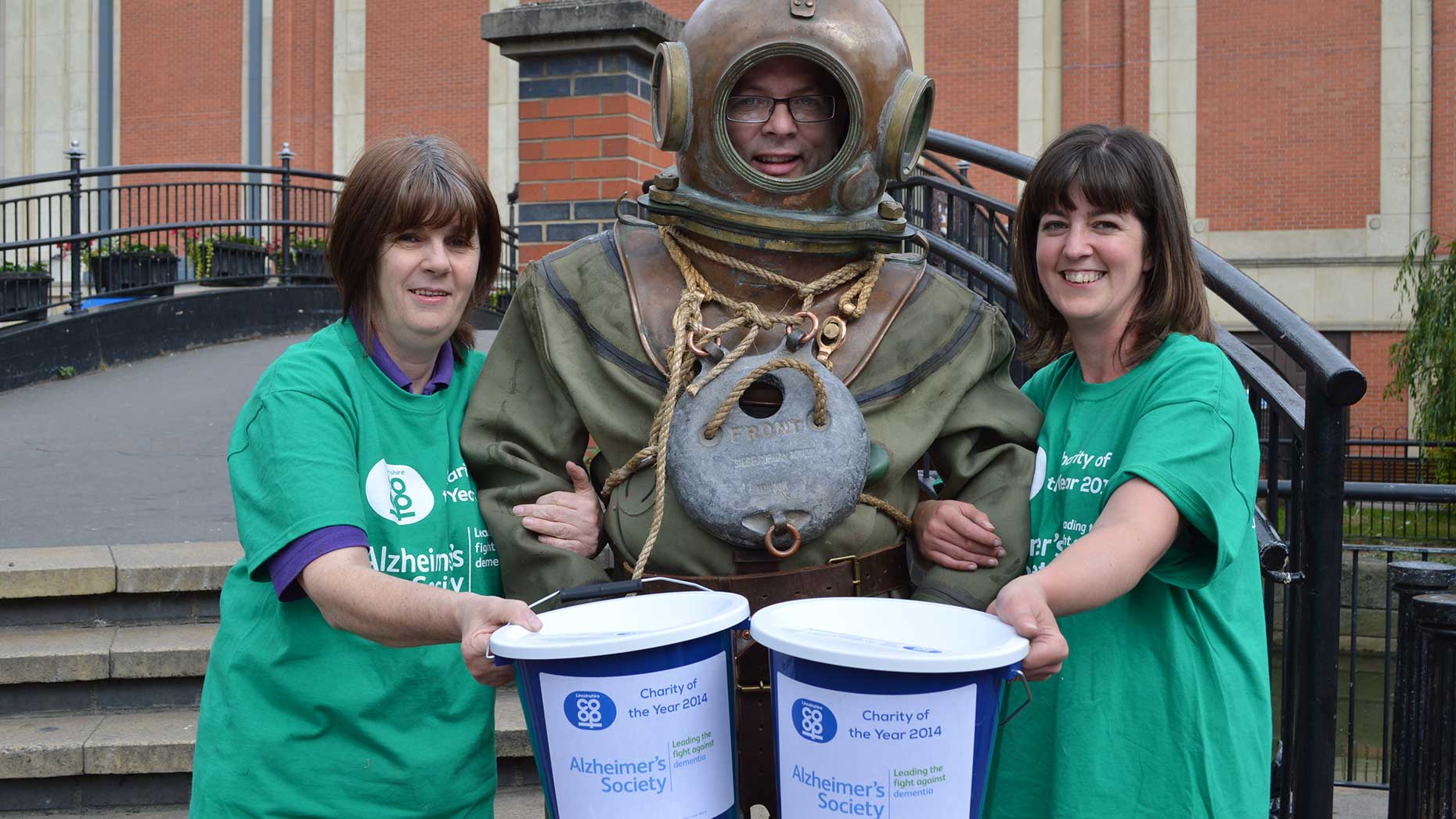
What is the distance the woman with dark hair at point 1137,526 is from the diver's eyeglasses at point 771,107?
0.42 metres

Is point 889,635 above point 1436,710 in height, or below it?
above

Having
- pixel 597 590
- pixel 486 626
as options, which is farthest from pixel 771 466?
pixel 486 626

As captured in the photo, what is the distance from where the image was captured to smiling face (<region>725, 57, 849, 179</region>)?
87.4 inches

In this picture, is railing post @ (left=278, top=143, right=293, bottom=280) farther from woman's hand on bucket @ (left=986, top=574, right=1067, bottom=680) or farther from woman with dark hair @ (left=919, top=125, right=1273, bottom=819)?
woman's hand on bucket @ (left=986, top=574, right=1067, bottom=680)

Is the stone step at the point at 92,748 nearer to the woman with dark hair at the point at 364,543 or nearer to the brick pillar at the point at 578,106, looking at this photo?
the woman with dark hair at the point at 364,543

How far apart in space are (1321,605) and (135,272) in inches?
399

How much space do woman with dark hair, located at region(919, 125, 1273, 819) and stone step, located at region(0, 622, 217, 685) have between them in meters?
2.87

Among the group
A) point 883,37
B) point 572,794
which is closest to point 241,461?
point 572,794

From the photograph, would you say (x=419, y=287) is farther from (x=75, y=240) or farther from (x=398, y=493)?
(x=75, y=240)

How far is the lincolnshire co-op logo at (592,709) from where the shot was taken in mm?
1532

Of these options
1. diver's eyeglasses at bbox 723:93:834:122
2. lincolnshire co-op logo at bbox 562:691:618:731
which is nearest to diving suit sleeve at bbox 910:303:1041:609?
diver's eyeglasses at bbox 723:93:834:122

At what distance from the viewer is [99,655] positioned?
152 inches

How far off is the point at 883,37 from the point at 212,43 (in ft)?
65.4

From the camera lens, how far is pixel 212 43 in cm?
1934
